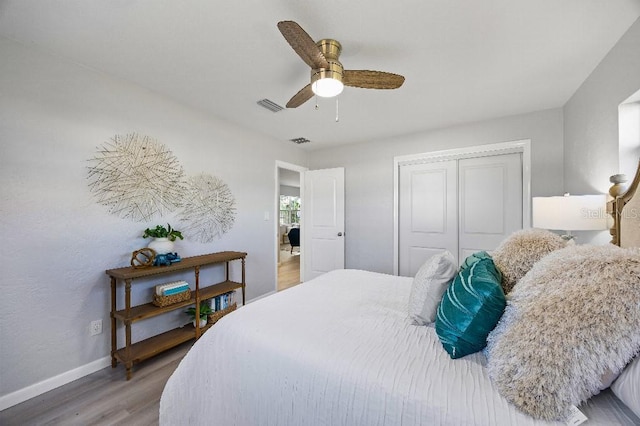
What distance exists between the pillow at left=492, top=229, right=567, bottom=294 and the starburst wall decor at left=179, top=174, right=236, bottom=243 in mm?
2687

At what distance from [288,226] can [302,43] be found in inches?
332

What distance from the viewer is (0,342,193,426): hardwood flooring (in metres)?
1.60

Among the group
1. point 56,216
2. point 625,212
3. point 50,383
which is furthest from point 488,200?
Result: point 50,383

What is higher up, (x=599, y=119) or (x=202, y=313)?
(x=599, y=119)

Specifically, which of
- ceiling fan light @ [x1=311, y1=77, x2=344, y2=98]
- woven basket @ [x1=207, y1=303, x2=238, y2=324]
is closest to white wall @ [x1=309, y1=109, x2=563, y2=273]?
woven basket @ [x1=207, y1=303, x2=238, y2=324]

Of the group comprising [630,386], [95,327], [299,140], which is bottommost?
[95,327]

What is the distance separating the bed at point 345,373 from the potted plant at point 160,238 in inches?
50.9

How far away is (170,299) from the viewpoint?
7.56ft

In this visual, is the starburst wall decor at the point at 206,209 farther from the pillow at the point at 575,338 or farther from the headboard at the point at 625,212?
the headboard at the point at 625,212

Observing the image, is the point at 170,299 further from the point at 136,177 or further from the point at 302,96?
the point at 302,96

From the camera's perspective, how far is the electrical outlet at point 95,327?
6.79ft

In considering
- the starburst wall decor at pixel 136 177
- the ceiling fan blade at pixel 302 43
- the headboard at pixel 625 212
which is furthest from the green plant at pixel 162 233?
the headboard at pixel 625 212

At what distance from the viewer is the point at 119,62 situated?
2.01m

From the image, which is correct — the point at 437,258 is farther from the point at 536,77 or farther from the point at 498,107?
the point at 498,107
